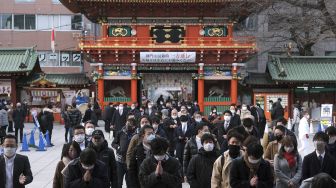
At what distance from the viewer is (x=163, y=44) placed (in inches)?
1328

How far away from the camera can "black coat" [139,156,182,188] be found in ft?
25.2

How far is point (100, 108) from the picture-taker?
32938 mm

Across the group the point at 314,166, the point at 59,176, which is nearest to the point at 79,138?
the point at 59,176

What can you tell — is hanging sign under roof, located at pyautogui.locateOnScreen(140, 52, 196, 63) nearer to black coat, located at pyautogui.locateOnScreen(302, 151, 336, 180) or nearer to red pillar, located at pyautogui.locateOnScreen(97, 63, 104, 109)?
red pillar, located at pyautogui.locateOnScreen(97, 63, 104, 109)

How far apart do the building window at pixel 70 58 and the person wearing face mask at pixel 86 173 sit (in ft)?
134

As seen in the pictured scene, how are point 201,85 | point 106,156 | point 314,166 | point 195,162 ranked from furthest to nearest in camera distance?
point 201,85
point 106,156
point 195,162
point 314,166

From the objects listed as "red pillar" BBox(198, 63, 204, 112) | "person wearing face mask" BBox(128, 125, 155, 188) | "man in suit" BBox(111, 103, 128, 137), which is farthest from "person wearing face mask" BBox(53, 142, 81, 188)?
"red pillar" BBox(198, 63, 204, 112)

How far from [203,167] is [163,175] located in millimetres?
1499

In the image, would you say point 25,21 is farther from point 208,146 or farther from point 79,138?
point 208,146

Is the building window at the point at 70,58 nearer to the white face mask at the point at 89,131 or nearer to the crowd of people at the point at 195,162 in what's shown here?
the crowd of people at the point at 195,162

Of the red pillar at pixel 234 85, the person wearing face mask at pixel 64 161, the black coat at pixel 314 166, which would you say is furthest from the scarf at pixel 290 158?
the red pillar at pixel 234 85

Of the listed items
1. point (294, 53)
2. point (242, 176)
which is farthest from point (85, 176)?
point (294, 53)

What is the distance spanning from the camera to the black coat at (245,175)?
7453 millimetres

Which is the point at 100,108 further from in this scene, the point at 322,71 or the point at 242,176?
the point at 242,176
